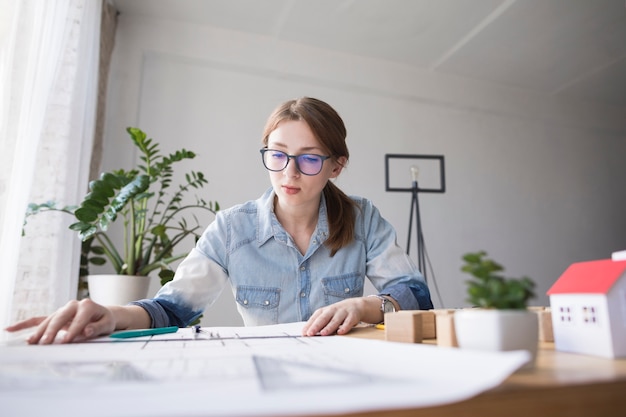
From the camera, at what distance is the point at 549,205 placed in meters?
4.25

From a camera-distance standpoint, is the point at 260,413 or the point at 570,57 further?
the point at 570,57

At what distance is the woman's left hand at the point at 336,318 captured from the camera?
2.20ft

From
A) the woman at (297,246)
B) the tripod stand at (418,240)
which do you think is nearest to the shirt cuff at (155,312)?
the woman at (297,246)

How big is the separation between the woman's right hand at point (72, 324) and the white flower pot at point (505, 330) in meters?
0.56

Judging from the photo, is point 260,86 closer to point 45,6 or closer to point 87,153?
point 87,153

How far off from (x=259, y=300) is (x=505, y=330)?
935 millimetres

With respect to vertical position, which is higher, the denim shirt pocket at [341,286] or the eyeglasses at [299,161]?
the eyeglasses at [299,161]

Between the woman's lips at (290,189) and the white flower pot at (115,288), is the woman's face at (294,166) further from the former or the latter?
the white flower pot at (115,288)

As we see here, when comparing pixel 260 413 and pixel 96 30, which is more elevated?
pixel 96 30

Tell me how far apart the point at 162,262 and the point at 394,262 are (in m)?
1.28

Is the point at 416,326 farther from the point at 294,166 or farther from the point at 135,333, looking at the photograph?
the point at 294,166

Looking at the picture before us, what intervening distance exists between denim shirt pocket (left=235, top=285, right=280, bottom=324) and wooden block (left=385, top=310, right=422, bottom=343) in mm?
662

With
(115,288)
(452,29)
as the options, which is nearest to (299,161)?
(115,288)

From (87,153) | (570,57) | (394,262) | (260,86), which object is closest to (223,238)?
(394,262)
